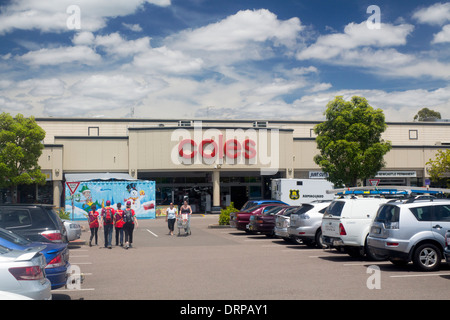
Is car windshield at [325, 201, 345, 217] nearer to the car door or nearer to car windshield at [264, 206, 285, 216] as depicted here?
the car door

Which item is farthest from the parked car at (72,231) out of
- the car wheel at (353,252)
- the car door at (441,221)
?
the car door at (441,221)

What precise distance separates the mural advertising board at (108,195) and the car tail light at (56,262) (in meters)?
26.8

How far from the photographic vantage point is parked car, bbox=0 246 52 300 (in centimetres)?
664

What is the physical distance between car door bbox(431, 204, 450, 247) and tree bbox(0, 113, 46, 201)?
3336 cm

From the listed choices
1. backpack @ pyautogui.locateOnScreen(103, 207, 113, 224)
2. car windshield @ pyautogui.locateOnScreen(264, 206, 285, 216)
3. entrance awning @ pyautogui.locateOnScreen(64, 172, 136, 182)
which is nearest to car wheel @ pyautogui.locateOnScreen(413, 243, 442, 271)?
car windshield @ pyautogui.locateOnScreen(264, 206, 285, 216)

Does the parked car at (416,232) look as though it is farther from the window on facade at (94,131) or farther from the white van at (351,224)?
the window on facade at (94,131)

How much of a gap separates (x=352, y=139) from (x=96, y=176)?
69.7 ft

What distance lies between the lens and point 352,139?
33406 millimetres

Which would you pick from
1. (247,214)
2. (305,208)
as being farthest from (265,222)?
(305,208)

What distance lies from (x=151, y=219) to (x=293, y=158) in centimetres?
1524

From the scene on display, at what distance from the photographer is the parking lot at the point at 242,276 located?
9.86 meters

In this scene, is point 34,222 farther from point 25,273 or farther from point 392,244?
point 392,244
